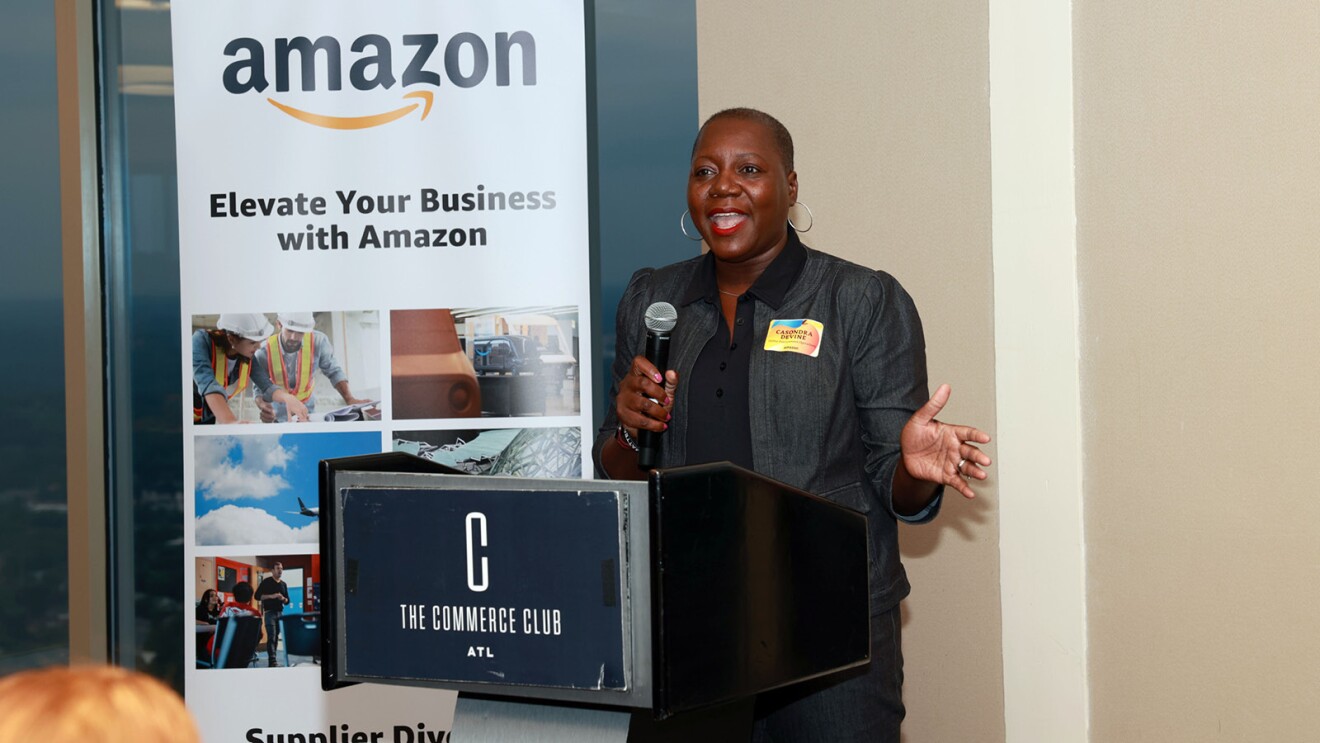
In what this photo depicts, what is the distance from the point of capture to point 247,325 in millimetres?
3295

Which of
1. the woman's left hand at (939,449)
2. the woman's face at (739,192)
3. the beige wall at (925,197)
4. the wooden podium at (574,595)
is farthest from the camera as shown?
the beige wall at (925,197)

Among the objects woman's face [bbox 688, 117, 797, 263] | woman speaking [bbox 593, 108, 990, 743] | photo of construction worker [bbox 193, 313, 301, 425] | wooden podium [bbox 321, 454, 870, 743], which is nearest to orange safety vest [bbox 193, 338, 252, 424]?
photo of construction worker [bbox 193, 313, 301, 425]

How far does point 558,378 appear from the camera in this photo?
129 inches

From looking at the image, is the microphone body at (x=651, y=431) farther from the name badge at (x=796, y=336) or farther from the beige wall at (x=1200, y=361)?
the beige wall at (x=1200, y=361)

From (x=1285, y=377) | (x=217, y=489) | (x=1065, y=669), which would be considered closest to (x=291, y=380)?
(x=217, y=489)

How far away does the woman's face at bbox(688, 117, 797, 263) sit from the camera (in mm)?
2277

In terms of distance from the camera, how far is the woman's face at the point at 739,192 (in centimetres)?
228

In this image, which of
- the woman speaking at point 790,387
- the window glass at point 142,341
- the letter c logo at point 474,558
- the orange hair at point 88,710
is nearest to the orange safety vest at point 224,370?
the window glass at point 142,341

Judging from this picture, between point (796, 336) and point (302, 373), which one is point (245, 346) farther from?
point (796, 336)

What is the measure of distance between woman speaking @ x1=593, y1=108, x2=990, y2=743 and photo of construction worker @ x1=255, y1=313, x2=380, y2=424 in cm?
121

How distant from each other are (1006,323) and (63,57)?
280cm

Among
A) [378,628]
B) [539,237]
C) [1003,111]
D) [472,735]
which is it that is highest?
[1003,111]

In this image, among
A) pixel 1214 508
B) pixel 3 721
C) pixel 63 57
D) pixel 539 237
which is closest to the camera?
pixel 3 721

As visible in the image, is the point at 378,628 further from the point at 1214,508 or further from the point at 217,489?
the point at 217,489
